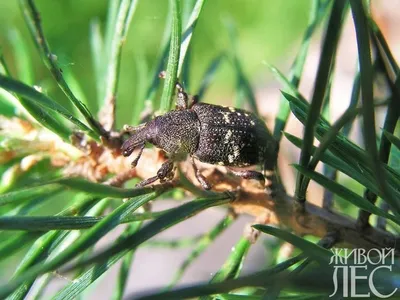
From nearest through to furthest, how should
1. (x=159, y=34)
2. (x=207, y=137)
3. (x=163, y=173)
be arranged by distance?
1. (x=163, y=173)
2. (x=207, y=137)
3. (x=159, y=34)

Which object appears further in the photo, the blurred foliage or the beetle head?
the blurred foliage

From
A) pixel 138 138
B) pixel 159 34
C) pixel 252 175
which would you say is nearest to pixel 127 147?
pixel 138 138

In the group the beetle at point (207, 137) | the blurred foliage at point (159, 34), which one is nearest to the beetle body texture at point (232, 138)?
the beetle at point (207, 137)

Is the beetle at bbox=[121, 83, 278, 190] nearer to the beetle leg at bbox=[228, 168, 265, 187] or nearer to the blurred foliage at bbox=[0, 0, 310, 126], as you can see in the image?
the beetle leg at bbox=[228, 168, 265, 187]

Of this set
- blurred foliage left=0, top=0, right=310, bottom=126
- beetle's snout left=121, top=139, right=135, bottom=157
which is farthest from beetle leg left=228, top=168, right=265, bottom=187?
blurred foliage left=0, top=0, right=310, bottom=126

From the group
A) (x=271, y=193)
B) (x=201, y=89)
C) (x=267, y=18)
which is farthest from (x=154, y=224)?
(x=267, y=18)

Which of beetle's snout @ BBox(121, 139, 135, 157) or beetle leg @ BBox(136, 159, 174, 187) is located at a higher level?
beetle's snout @ BBox(121, 139, 135, 157)

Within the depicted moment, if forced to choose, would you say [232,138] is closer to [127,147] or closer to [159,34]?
[127,147]

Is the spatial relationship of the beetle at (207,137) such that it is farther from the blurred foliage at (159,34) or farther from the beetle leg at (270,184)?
the blurred foliage at (159,34)

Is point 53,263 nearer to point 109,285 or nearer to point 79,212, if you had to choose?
point 79,212
